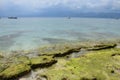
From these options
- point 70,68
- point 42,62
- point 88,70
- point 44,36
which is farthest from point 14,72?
point 44,36

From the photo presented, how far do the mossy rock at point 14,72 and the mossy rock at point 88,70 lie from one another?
1.75 meters

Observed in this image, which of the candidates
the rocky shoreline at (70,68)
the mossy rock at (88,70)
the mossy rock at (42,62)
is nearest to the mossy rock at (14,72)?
the rocky shoreline at (70,68)

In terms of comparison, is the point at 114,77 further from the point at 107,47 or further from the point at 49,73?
the point at 107,47

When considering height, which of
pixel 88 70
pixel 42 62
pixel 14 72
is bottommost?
pixel 42 62

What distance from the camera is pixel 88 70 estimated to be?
18016 mm

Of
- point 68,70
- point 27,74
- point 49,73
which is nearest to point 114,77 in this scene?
point 68,70

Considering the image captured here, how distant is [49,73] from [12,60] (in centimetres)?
693

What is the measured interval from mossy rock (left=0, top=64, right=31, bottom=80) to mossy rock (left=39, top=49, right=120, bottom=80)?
5.73ft

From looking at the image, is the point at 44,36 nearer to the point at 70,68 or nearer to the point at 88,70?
the point at 70,68

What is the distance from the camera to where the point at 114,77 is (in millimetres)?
16688

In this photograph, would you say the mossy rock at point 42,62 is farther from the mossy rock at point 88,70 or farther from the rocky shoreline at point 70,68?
the mossy rock at point 88,70

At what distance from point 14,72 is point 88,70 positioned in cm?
678

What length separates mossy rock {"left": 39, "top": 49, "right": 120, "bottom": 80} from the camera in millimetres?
16575

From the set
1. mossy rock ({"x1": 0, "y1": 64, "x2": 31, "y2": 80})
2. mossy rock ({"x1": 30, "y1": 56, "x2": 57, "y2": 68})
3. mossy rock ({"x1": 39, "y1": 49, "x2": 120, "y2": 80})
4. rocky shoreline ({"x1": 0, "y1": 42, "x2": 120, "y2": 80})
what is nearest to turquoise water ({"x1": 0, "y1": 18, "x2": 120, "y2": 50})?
mossy rock ({"x1": 30, "y1": 56, "x2": 57, "y2": 68})
